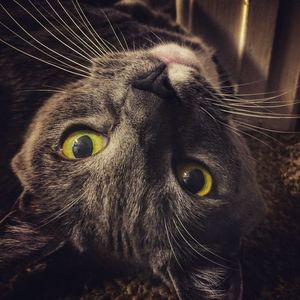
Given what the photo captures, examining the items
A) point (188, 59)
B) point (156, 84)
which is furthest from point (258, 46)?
point (156, 84)

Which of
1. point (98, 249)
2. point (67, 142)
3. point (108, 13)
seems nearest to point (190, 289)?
point (98, 249)

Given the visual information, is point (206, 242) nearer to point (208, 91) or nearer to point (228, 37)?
point (208, 91)

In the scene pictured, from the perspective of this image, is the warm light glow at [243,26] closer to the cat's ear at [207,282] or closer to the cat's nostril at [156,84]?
the cat's nostril at [156,84]

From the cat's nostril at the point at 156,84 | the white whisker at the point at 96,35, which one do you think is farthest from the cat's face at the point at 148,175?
the white whisker at the point at 96,35

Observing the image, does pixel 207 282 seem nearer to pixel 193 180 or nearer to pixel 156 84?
pixel 193 180

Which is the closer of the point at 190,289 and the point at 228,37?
the point at 190,289
